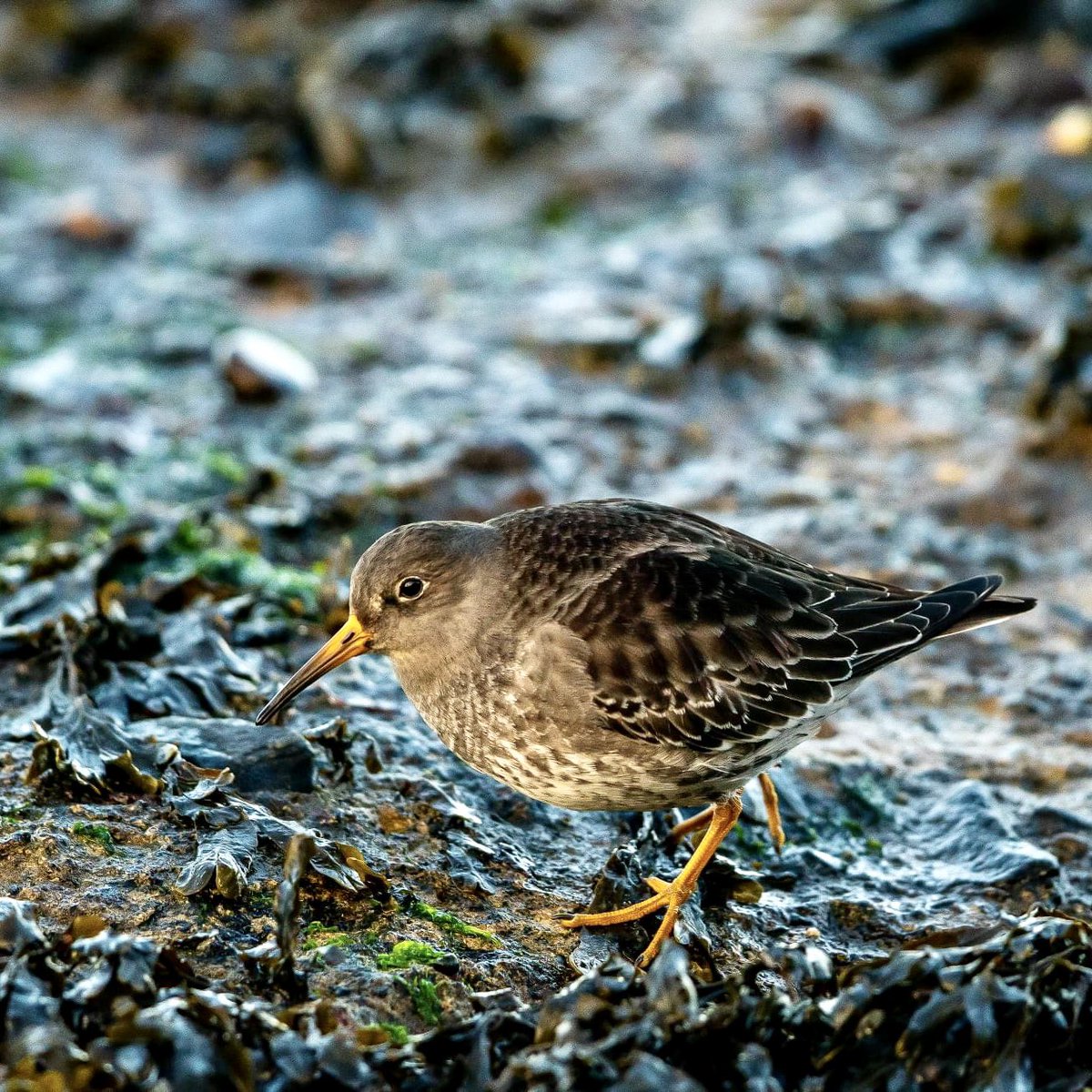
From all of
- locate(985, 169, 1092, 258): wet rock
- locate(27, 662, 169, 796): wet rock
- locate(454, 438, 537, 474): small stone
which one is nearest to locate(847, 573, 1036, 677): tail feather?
locate(27, 662, 169, 796): wet rock

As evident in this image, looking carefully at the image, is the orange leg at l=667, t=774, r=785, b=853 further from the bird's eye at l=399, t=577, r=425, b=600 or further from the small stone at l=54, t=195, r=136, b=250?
the small stone at l=54, t=195, r=136, b=250

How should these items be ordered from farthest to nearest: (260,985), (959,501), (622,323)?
(622,323), (959,501), (260,985)

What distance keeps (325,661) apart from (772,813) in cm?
155

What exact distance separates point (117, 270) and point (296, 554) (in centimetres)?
329

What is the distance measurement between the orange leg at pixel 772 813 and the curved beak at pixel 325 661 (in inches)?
54.3

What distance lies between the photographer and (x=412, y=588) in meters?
4.85

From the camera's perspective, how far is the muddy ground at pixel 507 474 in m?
3.83

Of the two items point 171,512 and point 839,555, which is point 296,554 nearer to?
point 171,512

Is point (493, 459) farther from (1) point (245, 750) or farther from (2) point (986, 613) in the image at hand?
(2) point (986, 613)

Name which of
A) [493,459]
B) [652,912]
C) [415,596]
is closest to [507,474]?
[493,459]

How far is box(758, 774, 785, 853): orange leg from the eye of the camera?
506 cm

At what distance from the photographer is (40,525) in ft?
22.0

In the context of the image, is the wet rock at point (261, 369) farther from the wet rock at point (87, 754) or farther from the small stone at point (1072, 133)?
the small stone at point (1072, 133)


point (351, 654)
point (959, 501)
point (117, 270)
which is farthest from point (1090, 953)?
point (117, 270)
